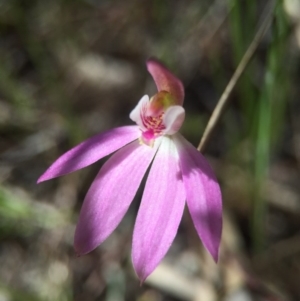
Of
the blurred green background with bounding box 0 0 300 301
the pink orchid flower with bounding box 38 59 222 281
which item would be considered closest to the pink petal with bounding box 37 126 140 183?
the pink orchid flower with bounding box 38 59 222 281

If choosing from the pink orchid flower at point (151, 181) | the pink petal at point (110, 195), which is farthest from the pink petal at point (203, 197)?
the pink petal at point (110, 195)

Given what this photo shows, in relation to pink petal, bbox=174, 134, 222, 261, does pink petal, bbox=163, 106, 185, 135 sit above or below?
above

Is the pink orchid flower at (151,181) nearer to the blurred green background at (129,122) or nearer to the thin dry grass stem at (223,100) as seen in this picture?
the thin dry grass stem at (223,100)

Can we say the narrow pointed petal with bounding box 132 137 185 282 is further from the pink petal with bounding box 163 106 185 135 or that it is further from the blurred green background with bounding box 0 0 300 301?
the blurred green background with bounding box 0 0 300 301

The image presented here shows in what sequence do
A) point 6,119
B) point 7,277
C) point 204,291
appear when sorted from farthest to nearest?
point 6,119 < point 7,277 < point 204,291

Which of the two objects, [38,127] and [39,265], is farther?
[38,127]

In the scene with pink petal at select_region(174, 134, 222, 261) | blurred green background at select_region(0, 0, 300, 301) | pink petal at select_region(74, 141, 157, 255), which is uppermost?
pink petal at select_region(174, 134, 222, 261)

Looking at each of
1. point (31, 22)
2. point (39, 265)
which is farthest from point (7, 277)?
point (31, 22)

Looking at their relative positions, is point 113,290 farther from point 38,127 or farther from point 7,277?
point 38,127
